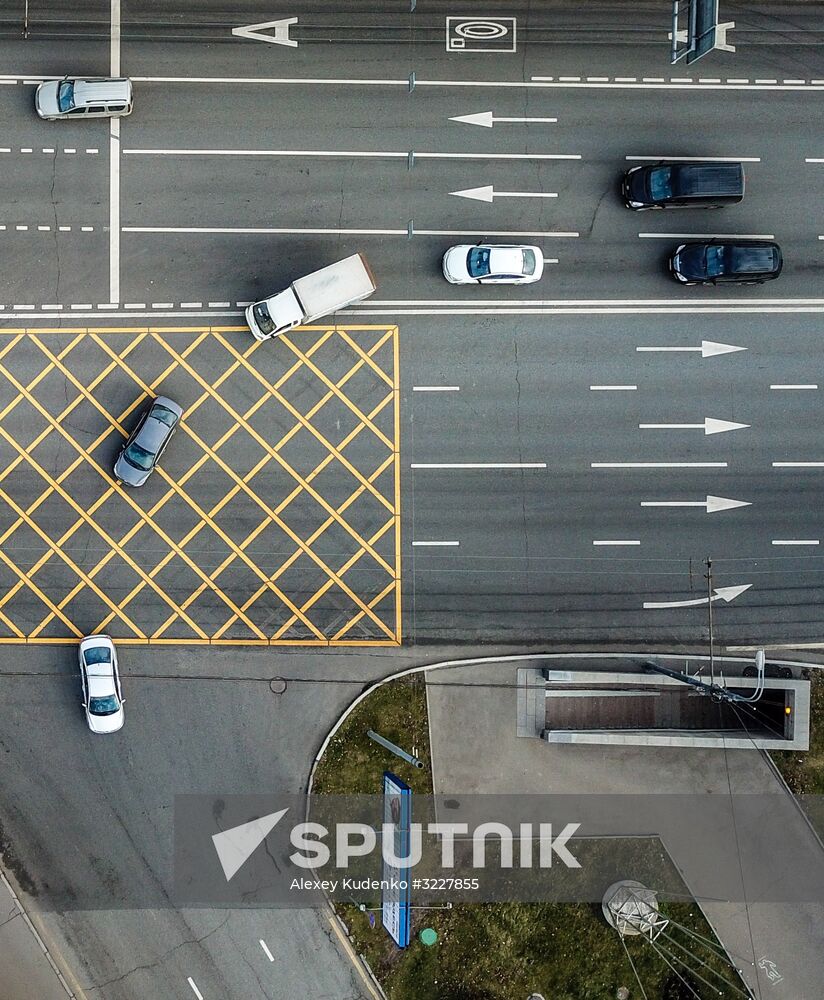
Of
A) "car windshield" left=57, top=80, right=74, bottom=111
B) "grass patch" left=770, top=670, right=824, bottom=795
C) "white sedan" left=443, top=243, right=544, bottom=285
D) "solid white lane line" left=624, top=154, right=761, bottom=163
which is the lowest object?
"grass patch" left=770, top=670, right=824, bottom=795

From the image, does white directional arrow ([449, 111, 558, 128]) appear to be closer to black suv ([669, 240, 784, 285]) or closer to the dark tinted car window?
black suv ([669, 240, 784, 285])

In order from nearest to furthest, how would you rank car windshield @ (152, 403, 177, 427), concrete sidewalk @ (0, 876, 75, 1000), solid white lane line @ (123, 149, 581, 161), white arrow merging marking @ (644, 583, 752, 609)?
car windshield @ (152, 403, 177, 427) → concrete sidewalk @ (0, 876, 75, 1000) → solid white lane line @ (123, 149, 581, 161) → white arrow merging marking @ (644, 583, 752, 609)

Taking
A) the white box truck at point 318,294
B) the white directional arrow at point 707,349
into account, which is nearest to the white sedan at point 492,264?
the white box truck at point 318,294

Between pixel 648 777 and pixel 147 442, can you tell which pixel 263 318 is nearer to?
pixel 147 442

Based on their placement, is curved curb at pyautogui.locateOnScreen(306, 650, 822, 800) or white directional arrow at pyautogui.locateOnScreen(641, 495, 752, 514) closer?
curved curb at pyautogui.locateOnScreen(306, 650, 822, 800)

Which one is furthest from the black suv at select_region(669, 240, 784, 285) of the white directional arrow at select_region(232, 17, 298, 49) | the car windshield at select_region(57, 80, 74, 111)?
the car windshield at select_region(57, 80, 74, 111)

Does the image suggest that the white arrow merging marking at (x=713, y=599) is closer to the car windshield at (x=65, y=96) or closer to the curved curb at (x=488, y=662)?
the curved curb at (x=488, y=662)
